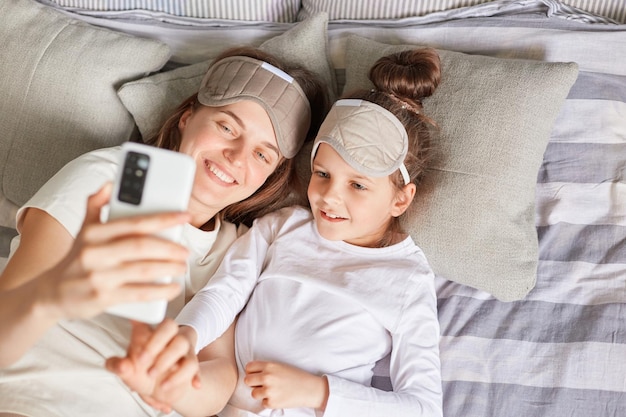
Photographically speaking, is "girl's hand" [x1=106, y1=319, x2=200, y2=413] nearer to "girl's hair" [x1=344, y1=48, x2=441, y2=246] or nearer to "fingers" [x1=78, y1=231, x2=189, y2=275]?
"fingers" [x1=78, y1=231, x2=189, y2=275]

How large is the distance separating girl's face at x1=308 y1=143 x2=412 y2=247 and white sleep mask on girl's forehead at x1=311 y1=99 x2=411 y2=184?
0.08 feet

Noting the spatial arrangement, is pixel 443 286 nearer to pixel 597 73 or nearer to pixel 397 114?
pixel 397 114

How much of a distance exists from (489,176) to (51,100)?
3.66 ft

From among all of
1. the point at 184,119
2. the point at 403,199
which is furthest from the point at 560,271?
the point at 184,119

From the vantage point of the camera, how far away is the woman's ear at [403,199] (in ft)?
4.77

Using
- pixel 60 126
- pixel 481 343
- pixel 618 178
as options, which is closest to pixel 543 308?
pixel 481 343

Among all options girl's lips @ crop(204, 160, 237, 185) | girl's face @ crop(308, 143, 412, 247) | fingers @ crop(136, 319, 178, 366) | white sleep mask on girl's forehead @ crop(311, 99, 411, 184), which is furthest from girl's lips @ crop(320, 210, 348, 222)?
fingers @ crop(136, 319, 178, 366)

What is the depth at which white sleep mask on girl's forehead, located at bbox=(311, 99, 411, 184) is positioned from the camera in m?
1.36

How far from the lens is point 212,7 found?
188 cm

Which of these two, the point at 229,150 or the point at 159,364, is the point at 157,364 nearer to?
the point at 159,364

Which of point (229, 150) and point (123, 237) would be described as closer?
point (123, 237)

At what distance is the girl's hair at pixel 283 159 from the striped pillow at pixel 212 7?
29 centimetres

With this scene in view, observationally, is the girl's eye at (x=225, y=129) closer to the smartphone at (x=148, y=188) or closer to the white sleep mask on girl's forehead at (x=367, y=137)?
the white sleep mask on girl's forehead at (x=367, y=137)

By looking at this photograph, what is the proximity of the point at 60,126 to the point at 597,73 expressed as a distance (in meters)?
1.41
